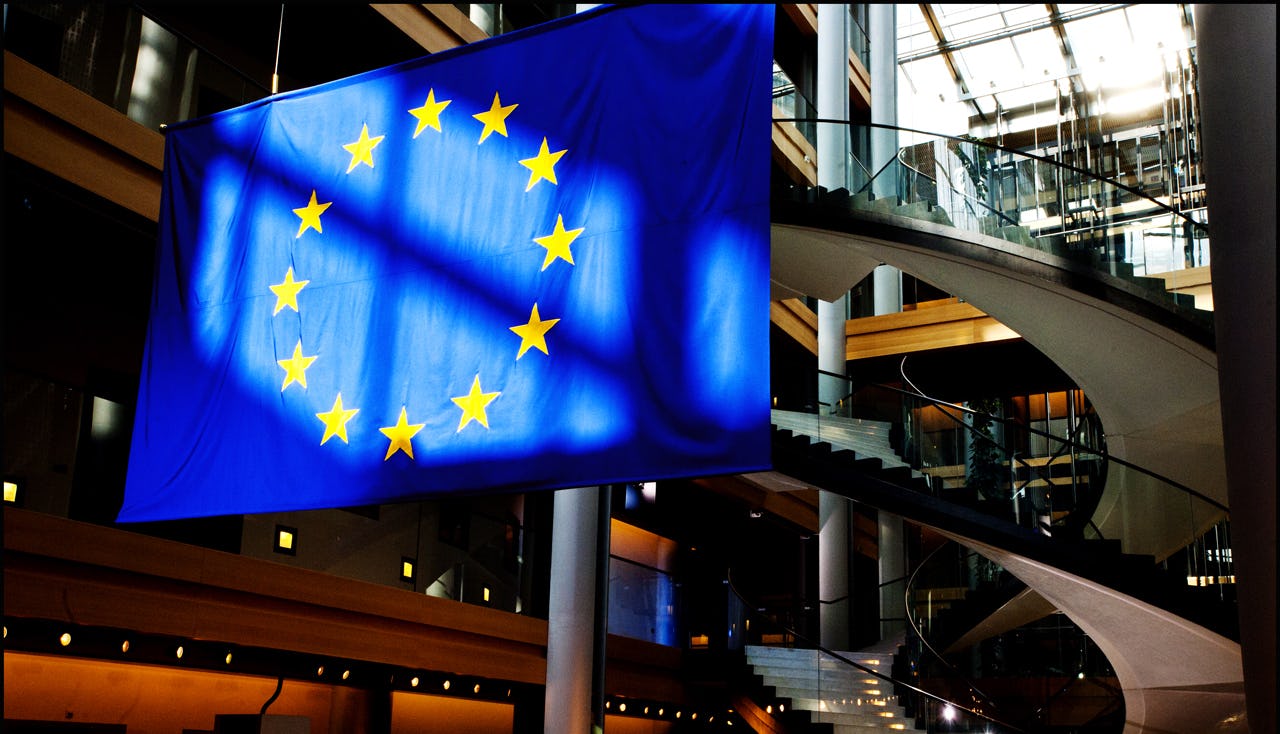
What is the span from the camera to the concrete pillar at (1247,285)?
5918mm

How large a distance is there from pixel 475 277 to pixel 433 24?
9.02 metres

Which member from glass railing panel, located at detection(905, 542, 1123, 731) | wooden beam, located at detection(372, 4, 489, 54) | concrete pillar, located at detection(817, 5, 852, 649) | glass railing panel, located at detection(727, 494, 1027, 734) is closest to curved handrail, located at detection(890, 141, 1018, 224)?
concrete pillar, located at detection(817, 5, 852, 649)

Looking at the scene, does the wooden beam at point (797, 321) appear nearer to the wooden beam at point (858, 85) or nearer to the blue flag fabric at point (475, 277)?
the wooden beam at point (858, 85)

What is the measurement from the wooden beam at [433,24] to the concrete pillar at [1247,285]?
9.08m

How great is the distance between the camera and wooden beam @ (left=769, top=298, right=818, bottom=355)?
2212cm

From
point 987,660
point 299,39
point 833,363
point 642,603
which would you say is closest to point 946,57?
point 833,363

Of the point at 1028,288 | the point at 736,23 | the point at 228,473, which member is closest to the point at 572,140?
the point at 736,23

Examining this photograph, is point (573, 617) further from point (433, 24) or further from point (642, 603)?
point (433, 24)

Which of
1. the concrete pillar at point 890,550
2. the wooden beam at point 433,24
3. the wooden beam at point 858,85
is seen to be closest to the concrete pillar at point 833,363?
the concrete pillar at point 890,550

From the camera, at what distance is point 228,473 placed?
656 cm

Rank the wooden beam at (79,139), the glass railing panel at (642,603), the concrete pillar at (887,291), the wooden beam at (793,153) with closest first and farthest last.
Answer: the wooden beam at (79,139)
the glass railing panel at (642,603)
the wooden beam at (793,153)
the concrete pillar at (887,291)

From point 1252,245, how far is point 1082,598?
742 centimetres

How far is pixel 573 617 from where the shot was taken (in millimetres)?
12391

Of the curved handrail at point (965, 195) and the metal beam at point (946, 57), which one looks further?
the metal beam at point (946, 57)
